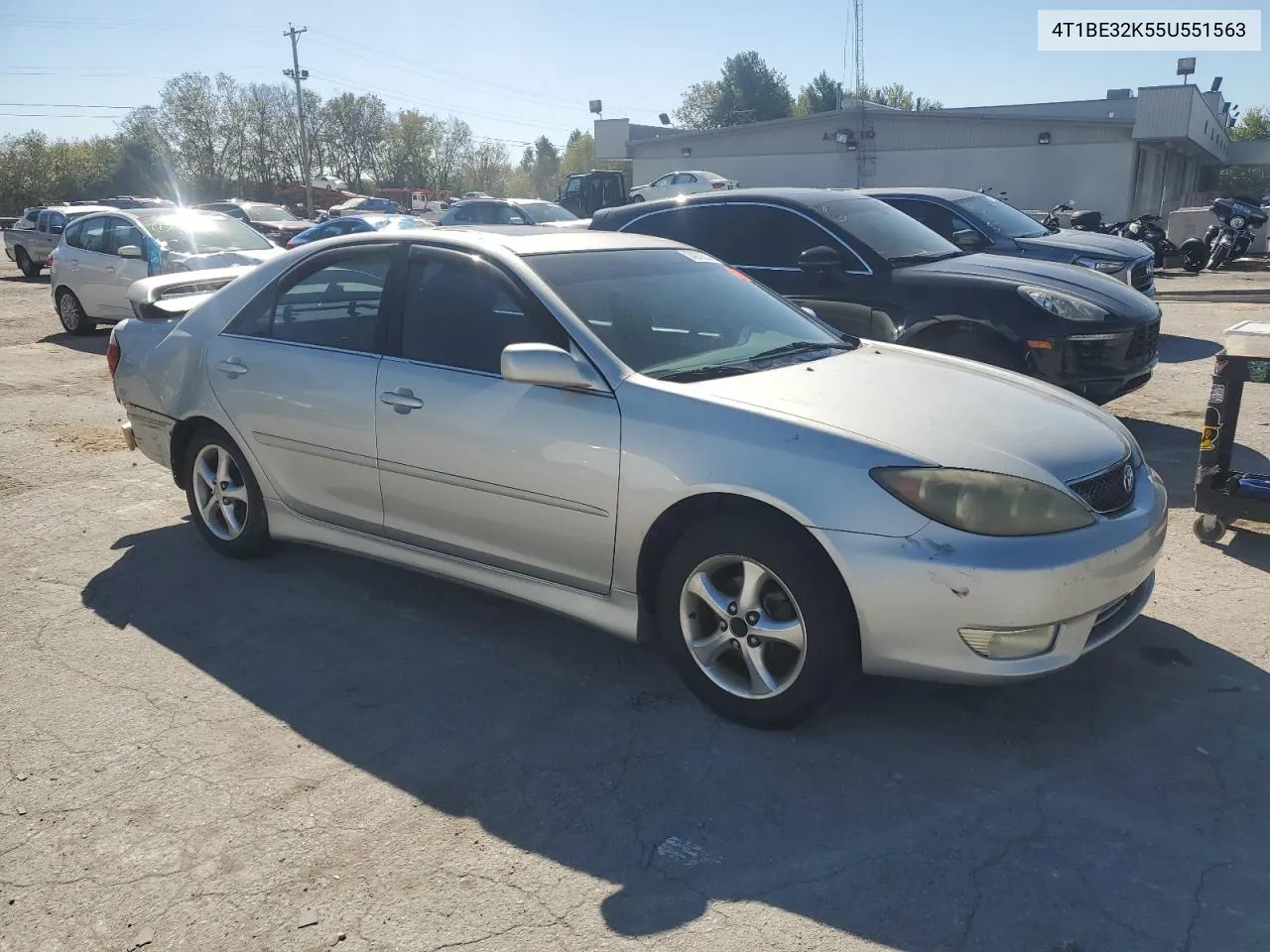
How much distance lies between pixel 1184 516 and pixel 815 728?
10.7 feet

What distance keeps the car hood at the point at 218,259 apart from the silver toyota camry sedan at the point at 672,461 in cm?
761

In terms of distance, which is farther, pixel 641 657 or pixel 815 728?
pixel 641 657

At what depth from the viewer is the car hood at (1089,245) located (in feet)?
34.3

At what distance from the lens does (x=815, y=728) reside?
349 centimetres

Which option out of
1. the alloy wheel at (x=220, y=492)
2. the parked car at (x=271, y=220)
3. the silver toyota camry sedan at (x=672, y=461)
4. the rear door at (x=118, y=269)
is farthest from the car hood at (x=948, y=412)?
the parked car at (x=271, y=220)

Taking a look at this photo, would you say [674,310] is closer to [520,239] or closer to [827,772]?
[520,239]

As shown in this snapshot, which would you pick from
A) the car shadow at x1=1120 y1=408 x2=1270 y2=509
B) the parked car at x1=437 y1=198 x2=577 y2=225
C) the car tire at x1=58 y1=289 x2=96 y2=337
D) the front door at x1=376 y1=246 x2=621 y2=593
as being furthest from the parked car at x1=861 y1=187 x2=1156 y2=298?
the parked car at x1=437 y1=198 x2=577 y2=225

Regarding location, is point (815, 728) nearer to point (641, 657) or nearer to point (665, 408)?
point (641, 657)

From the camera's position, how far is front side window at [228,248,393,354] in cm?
446

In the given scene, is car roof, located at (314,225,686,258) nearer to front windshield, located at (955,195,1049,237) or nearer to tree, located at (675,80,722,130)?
front windshield, located at (955,195,1049,237)

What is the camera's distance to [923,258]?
747cm

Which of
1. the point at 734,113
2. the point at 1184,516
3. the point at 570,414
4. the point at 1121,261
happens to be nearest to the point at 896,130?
the point at 1121,261

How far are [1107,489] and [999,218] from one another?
813cm

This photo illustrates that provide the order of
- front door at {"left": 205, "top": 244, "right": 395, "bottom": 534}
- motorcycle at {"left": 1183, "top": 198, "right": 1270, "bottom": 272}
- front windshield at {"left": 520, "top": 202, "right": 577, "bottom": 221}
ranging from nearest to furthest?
front door at {"left": 205, "top": 244, "right": 395, "bottom": 534} → motorcycle at {"left": 1183, "top": 198, "right": 1270, "bottom": 272} → front windshield at {"left": 520, "top": 202, "right": 577, "bottom": 221}
